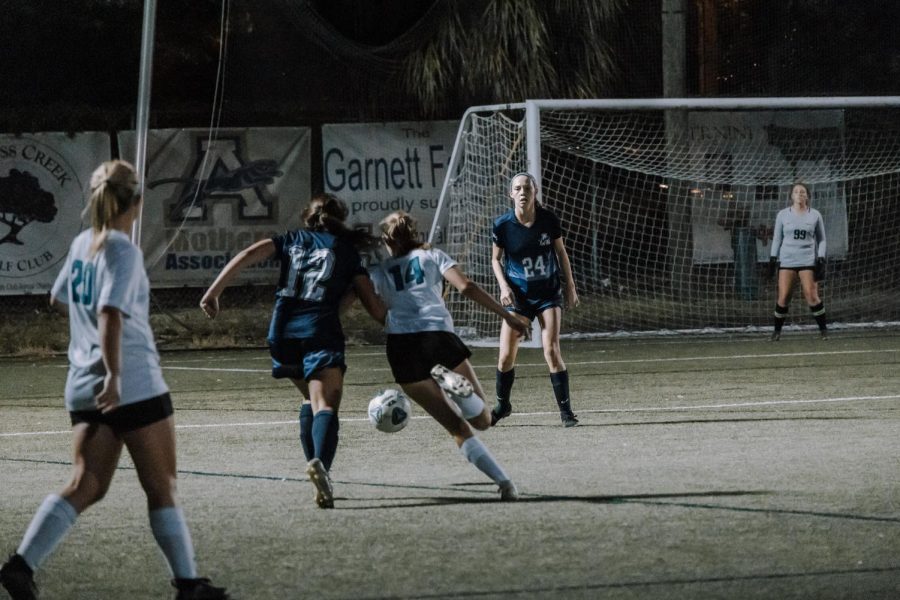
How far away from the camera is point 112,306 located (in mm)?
5516

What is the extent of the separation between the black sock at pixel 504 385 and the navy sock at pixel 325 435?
A: 377 cm

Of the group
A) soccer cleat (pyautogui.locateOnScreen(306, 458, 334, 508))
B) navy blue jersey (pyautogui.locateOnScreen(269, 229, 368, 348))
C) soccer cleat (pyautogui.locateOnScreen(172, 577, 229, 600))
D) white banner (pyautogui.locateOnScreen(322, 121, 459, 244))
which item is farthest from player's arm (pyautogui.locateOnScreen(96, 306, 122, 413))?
white banner (pyautogui.locateOnScreen(322, 121, 459, 244))

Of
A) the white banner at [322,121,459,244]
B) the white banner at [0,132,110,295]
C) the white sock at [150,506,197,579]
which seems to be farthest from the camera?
the white banner at [322,121,459,244]

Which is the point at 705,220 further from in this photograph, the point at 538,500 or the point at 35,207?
the point at 538,500

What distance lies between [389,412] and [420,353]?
1.45ft

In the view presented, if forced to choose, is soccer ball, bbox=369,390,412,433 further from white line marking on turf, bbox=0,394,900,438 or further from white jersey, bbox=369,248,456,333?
white line marking on turf, bbox=0,394,900,438

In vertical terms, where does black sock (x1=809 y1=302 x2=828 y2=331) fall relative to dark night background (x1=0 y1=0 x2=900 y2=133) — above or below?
below

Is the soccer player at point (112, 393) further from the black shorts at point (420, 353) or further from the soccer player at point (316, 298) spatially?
the black shorts at point (420, 353)

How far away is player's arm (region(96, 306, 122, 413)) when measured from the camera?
552cm

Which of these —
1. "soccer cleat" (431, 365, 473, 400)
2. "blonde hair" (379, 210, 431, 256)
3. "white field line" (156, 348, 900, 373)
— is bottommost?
"white field line" (156, 348, 900, 373)

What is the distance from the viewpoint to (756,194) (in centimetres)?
2412

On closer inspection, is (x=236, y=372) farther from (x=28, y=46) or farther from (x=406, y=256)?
(x=28, y=46)

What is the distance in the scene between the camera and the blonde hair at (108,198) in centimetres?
567

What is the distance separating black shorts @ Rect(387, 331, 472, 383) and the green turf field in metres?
0.67
